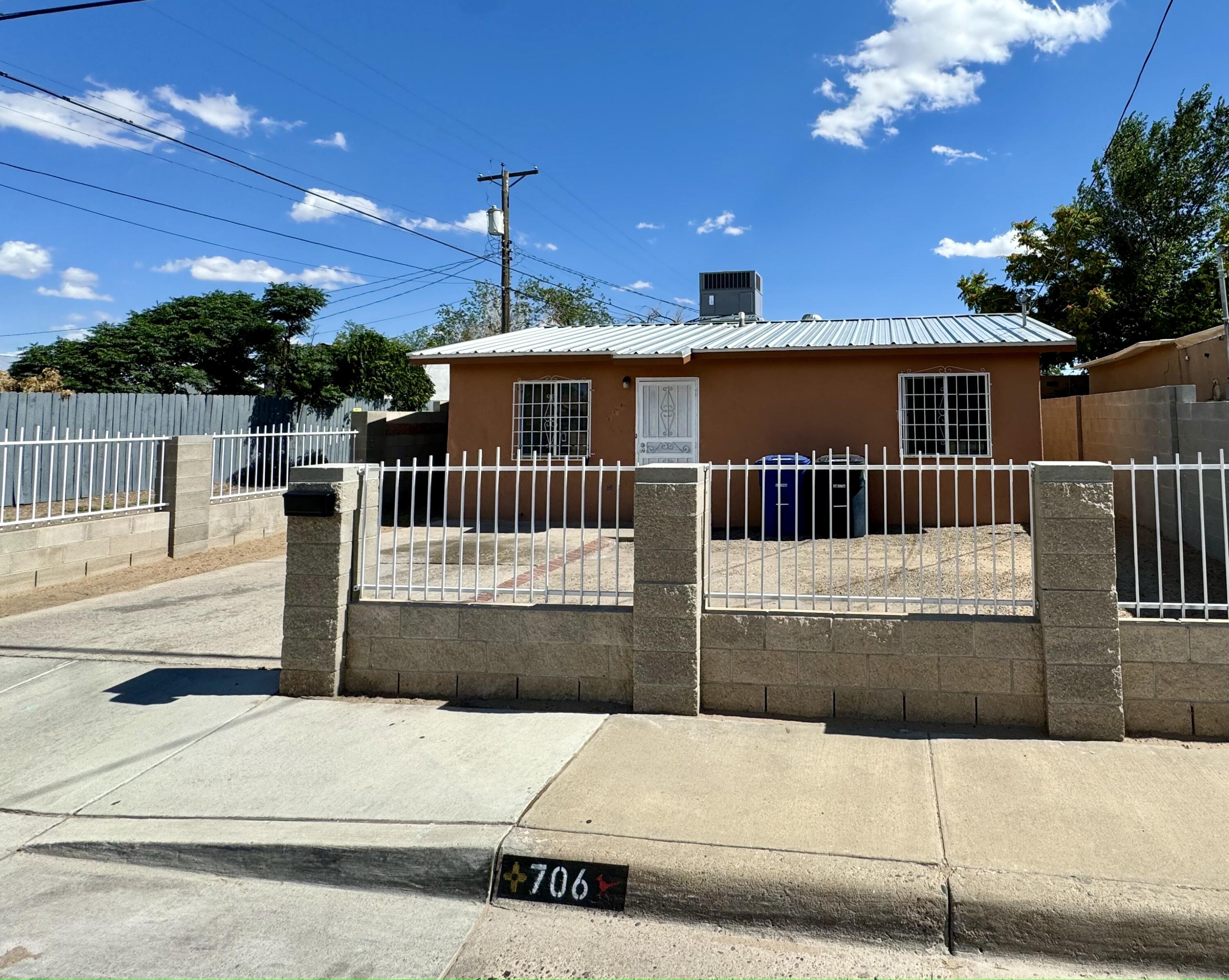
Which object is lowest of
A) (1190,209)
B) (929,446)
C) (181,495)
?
(181,495)

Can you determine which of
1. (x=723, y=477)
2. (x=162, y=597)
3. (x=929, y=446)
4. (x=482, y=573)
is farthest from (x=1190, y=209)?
(x=162, y=597)

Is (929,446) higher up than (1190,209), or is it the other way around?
(1190,209)

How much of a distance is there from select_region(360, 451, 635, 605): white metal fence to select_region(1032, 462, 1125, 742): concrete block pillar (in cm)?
246

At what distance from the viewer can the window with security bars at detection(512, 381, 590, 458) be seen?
13125 mm

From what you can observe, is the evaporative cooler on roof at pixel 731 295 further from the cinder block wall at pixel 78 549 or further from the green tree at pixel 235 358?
the cinder block wall at pixel 78 549

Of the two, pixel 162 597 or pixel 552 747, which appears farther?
pixel 162 597

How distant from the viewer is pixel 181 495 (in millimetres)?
10078

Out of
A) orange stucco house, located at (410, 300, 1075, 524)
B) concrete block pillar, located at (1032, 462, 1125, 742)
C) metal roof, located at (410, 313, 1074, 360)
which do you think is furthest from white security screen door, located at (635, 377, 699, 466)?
concrete block pillar, located at (1032, 462, 1125, 742)

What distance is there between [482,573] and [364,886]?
5260mm

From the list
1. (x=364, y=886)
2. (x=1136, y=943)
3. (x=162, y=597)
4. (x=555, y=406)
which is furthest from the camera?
(x=555, y=406)

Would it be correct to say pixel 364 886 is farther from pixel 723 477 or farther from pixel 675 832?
pixel 723 477

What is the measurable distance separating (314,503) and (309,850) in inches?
90.4

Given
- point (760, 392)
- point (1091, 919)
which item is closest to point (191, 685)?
point (1091, 919)

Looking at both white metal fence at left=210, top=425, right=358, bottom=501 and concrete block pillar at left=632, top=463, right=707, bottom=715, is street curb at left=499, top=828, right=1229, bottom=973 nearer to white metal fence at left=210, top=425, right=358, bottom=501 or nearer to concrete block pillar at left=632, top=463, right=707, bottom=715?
concrete block pillar at left=632, top=463, right=707, bottom=715
